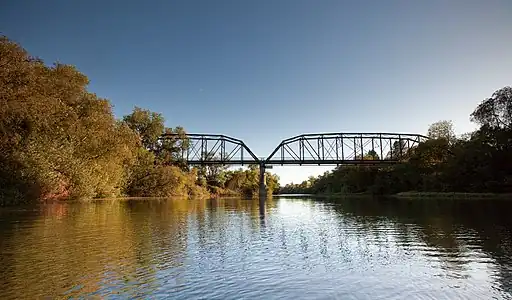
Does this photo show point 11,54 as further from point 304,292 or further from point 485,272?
point 485,272

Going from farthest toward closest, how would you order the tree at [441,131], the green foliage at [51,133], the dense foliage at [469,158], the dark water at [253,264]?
the tree at [441,131] < the dense foliage at [469,158] < the green foliage at [51,133] < the dark water at [253,264]

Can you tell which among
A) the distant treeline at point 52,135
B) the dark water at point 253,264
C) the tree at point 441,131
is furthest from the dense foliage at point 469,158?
the distant treeline at point 52,135

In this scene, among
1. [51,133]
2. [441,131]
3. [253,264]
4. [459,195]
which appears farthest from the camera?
[441,131]

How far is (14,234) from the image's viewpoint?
1658 centimetres

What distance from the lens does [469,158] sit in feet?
218

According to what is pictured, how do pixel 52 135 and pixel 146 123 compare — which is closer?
pixel 52 135

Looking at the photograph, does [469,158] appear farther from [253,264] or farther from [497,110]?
[253,264]

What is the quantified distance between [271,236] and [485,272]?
30.0 ft

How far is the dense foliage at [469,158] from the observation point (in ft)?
207

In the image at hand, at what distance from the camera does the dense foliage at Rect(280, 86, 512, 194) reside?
2486 inches

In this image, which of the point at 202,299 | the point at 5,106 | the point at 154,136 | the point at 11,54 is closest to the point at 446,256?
the point at 202,299

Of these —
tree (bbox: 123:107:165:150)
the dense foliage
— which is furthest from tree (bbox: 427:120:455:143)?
tree (bbox: 123:107:165:150)

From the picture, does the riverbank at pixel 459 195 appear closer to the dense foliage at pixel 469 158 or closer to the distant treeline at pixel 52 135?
the dense foliage at pixel 469 158

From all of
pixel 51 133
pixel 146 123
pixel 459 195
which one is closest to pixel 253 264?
pixel 51 133
